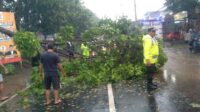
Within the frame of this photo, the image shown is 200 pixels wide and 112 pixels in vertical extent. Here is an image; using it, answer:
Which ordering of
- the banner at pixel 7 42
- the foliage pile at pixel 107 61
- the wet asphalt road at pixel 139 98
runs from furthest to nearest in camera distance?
the banner at pixel 7 42, the foliage pile at pixel 107 61, the wet asphalt road at pixel 139 98

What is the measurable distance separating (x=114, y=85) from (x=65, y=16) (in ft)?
A: 76.8

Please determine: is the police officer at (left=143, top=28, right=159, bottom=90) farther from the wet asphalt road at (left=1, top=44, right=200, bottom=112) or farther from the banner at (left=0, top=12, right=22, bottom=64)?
the banner at (left=0, top=12, right=22, bottom=64)

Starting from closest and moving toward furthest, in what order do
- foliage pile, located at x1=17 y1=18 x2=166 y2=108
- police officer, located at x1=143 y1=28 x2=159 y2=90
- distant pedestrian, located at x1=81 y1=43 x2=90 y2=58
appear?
police officer, located at x1=143 y1=28 x2=159 y2=90 → foliage pile, located at x1=17 y1=18 x2=166 y2=108 → distant pedestrian, located at x1=81 y1=43 x2=90 y2=58

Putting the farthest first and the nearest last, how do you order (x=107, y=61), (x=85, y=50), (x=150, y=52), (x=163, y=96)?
(x=85, y=50), (x=107, y=61), (x=150, y=52), (x=163, y=96)

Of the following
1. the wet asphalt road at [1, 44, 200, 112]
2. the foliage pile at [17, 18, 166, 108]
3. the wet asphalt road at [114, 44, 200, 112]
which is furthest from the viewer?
the foliage pile at [17, 18, 166, 108]

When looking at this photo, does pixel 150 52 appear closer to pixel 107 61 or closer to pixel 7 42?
pixel 107 61

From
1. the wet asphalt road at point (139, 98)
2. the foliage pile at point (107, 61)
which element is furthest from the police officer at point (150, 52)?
the foliage pile at point (107, 61)

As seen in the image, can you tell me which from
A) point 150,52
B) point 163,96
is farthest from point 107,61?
point 163,96

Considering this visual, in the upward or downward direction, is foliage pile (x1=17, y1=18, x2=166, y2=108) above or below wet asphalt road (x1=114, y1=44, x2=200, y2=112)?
above

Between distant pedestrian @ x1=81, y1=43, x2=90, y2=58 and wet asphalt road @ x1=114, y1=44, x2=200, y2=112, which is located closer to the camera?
wet asphalt road @ x1=114, y1=44, x2=200, y2=112

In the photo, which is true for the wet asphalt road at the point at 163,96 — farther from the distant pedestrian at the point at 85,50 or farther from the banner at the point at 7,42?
the banner at the point at 7,42

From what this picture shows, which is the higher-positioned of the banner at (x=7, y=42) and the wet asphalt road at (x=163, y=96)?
the banner at (x=7, y=42)

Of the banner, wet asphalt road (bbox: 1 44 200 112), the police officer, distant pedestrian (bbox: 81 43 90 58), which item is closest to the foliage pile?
distant pedestrian (bbox: 81 43 90 58)

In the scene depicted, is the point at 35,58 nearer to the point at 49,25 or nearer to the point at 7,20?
the point at 7,20
